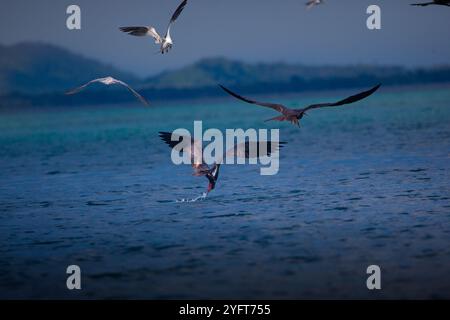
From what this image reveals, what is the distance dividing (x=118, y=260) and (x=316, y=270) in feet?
13.2

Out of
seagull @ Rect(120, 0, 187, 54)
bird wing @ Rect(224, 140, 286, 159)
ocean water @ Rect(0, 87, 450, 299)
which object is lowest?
ocean water @ Rect(0, 87, 450, 299)

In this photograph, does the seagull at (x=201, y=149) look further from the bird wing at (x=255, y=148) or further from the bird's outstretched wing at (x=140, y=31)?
the bird's outstretched wing at (x=140, y=31)

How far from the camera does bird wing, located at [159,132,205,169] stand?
1631 centimetres

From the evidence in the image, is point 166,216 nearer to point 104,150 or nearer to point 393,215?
point 393,215

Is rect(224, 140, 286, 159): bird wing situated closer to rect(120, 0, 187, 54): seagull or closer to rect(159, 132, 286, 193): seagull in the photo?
rect(159, 132, 286, 193): seagull

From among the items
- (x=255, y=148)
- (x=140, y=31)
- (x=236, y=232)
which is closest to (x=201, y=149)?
(x=255, y=148)

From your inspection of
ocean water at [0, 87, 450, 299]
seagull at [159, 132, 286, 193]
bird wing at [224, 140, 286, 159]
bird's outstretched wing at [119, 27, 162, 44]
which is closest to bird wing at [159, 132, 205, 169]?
seagull at [159, 132, 286, 193]

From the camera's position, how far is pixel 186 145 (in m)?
16.5

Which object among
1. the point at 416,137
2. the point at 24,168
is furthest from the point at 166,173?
the point at 416,137

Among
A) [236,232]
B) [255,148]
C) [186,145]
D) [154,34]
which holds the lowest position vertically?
[236,232]

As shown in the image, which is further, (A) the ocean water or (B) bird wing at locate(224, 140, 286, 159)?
(B) bird wing at locate(224, 140, 286, 159)

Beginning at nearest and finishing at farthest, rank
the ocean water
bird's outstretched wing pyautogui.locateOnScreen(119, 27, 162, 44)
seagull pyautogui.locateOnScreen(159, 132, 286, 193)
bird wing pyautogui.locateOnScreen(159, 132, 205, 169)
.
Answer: the ocean water
seagull pyautogui.locateOnScreen(159, 132, 286, 193)
bird wing pyautogui.locateOnScreen(159, 132, 205, 169)
bird's outstretched wing pyautogui.locateOnScreen(119, 27, 162, 44)

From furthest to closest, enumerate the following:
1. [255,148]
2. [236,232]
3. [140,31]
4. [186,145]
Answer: [140,31]
[186,145]
[255,148]
[236,232]

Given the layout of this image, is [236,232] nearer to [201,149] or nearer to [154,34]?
[201,149]
